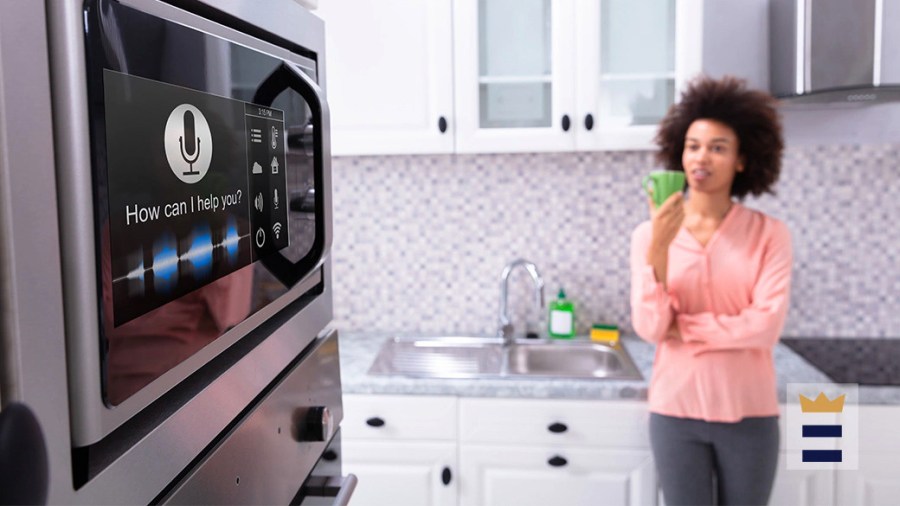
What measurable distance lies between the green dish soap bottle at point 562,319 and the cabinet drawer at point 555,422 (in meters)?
0.47

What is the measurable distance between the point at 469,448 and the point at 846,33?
1.48 metres

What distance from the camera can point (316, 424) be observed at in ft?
2.64

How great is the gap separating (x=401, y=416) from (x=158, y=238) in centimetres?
182

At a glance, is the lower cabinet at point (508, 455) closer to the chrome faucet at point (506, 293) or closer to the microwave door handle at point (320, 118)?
the chrome faucet at point (506, 293)

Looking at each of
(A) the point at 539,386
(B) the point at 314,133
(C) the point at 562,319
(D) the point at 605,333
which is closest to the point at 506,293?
(C) the point at 562,319

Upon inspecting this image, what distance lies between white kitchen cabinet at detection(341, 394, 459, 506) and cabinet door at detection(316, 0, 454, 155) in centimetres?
75

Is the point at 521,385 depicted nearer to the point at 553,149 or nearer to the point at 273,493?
the point at 553,149

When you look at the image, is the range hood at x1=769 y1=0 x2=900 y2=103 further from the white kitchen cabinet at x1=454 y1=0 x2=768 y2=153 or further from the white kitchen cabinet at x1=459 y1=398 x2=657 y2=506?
the white kitchen cabinet at x1=459 y1=398 x2=657 y2=506

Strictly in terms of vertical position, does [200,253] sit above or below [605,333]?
above

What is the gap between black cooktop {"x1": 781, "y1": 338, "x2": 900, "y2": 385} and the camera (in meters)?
2.15

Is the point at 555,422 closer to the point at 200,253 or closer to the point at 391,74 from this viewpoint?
the point at 391,74

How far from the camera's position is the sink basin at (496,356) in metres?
2.53

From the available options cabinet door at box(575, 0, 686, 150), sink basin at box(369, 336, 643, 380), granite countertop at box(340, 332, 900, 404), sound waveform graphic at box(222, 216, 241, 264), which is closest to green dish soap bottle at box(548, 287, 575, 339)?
sink basin at box(369, 336, 643, 380)

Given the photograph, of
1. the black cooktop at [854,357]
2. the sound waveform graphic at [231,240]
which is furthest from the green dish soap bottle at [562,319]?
the sound waveform graphic at [231,240]
